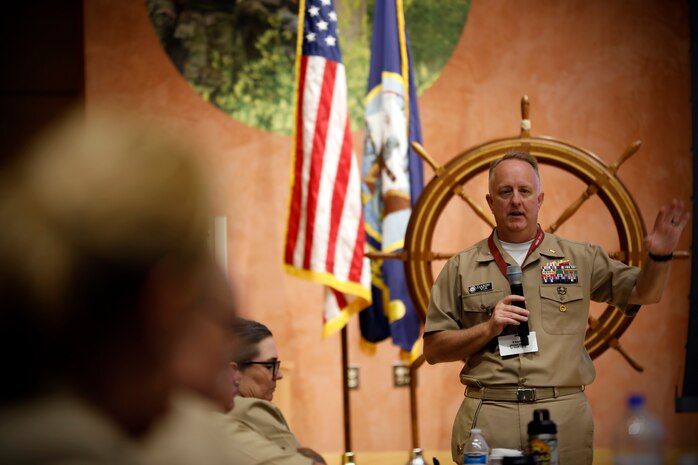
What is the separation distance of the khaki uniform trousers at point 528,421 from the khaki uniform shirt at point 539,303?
0.06m

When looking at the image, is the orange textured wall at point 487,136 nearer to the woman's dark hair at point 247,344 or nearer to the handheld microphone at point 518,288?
the woman's dark hair at point 247,344

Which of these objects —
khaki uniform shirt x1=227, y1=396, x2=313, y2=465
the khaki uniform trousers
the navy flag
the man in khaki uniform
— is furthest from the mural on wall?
khaki uniform shirt x1=227, y1=396, x2=313, y2=465

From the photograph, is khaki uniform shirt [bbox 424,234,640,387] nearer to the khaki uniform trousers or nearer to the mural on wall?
the khaki uniform trousers

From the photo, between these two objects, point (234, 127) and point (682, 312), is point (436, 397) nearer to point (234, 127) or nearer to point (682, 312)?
point (682, 312)

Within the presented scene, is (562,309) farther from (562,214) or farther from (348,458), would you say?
(348,458)

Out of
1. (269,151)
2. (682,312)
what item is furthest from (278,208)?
(682,312)

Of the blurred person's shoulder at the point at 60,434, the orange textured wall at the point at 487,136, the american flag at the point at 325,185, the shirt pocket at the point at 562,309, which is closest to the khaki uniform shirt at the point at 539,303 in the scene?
the shirt pocket at the point at 562,309

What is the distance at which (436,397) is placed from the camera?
457 cm

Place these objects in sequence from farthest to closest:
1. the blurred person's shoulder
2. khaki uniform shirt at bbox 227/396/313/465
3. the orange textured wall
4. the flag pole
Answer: the orange textured wall < the flag pole < khaki uniform shirt at bbox 227/396/313/465 < the blurred person's shoulder

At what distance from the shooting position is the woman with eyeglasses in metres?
1.88

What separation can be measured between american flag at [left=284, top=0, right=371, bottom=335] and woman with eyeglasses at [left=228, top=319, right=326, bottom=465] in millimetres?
1313

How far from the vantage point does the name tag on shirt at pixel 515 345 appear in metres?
2.28

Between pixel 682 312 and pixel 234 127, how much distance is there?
8.53ft

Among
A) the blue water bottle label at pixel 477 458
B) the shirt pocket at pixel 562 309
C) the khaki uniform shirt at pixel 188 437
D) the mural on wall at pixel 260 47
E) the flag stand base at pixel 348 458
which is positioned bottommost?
the flag stand base at pixel 348 458
